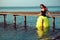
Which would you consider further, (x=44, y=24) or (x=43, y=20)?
(x=44, y=24)

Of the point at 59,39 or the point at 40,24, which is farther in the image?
the point at 40,24

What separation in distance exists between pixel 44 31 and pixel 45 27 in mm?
496

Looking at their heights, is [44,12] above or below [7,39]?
above

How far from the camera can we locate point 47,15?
21.5 m

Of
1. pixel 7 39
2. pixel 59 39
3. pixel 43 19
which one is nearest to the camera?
pixel 59 39

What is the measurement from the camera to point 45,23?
20594 mm

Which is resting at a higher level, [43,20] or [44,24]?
[43,20]

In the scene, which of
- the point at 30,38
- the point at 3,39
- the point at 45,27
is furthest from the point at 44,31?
the point at 3,39

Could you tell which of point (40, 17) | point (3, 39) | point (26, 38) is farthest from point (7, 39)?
point (40, 17)

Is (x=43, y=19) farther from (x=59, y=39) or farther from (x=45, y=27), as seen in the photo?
(x=59, y=39)

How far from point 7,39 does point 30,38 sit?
1.75 metres

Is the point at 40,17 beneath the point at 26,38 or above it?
above

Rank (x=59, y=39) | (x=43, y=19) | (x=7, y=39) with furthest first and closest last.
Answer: (x=43, y=19) < (x=7, y=39) < (x=59, y=39)

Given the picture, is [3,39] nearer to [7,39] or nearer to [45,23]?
[7,39]
